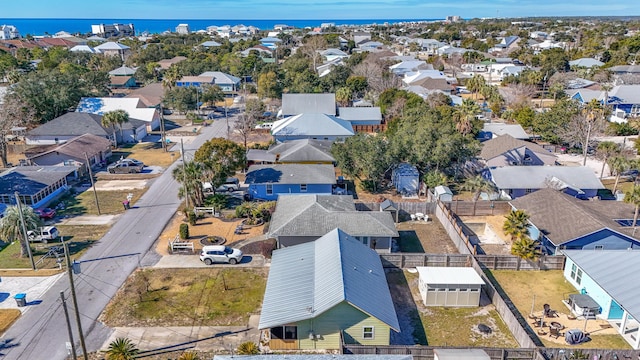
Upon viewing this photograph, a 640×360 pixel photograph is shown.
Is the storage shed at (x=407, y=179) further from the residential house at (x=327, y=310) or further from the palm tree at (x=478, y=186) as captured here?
the residential house at (x=327, y=310)

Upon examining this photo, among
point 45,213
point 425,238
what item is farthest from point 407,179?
point 45,213

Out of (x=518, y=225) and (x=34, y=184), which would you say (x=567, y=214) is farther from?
(x=34, y=184)

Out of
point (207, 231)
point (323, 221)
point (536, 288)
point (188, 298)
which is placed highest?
point (323, 221)

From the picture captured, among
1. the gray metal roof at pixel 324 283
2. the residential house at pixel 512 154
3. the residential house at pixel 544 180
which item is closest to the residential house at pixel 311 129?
the residential house at pixel 512 154

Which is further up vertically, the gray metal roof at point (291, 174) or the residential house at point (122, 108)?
the residential house at point (122, 108)

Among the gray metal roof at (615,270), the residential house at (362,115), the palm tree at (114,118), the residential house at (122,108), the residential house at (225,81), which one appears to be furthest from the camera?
the residential house at (225,81)

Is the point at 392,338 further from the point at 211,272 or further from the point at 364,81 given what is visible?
the point at 364,81

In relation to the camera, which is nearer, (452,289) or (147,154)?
(452,289)
